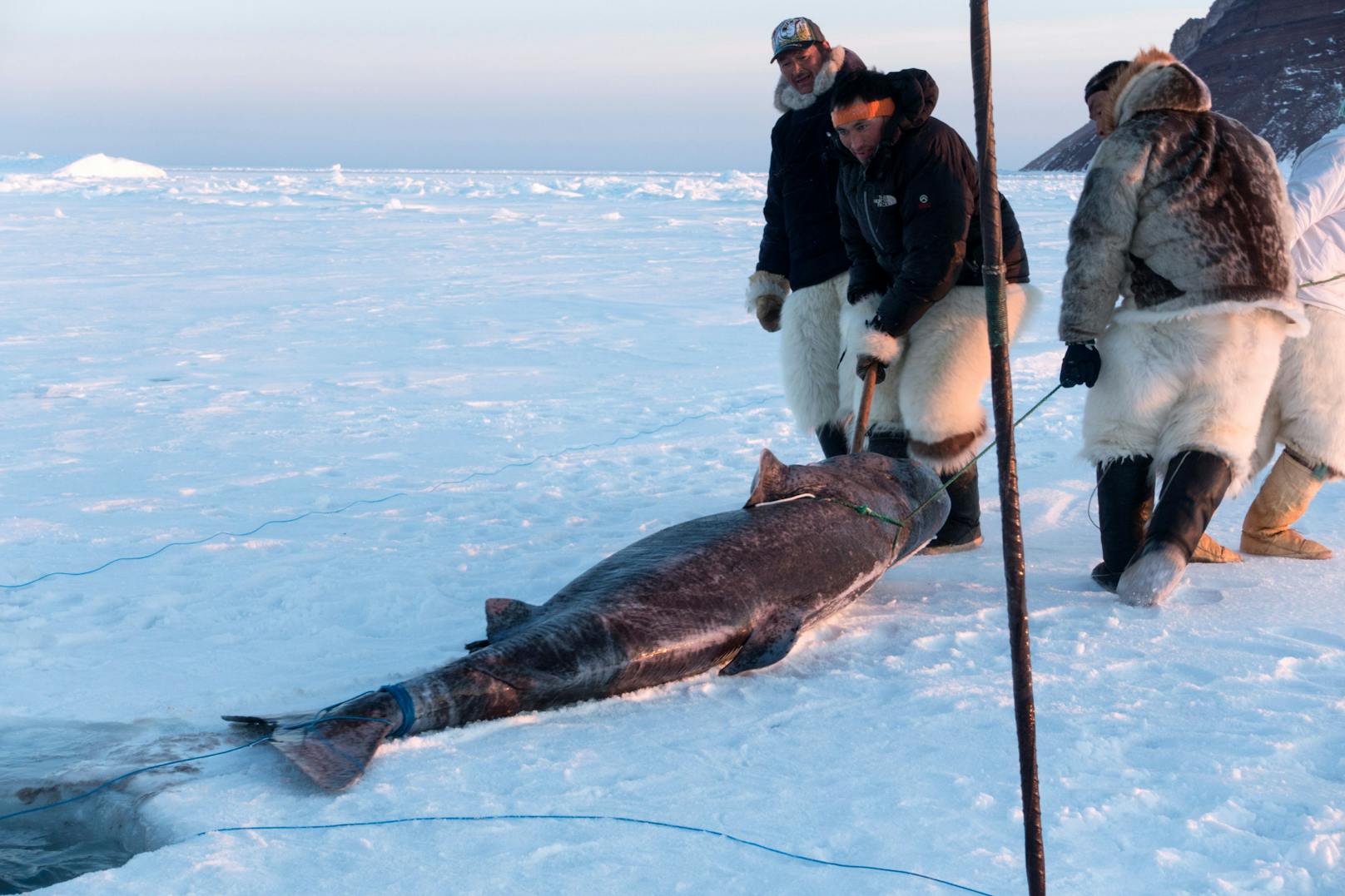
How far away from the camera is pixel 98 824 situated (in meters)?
3.17

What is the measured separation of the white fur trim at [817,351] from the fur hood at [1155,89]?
5.13 ft

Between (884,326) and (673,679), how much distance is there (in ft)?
6.74

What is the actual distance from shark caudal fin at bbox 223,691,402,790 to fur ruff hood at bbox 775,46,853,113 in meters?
3.65

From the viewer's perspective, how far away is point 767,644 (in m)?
4.02

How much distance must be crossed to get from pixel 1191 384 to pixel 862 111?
5.63 ft

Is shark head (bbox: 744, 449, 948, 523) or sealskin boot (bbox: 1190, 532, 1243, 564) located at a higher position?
shark head (bbox: 744, 449, 948, 523)

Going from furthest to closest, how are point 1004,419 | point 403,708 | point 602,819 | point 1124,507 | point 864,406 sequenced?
point 864,406, point 1124,507, point 403,708, point 602,819, point 1004,419

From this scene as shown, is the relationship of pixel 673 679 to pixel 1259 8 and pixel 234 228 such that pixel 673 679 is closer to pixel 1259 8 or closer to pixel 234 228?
pixel 234 228

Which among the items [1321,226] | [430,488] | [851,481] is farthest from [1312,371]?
[430,488]

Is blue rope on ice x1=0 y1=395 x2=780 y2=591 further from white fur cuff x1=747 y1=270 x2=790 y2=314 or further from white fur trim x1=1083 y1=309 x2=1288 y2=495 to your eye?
white fur trim x1=1083 y1=309 x2=1288 y2=495

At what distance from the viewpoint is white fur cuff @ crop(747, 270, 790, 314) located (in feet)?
20.7

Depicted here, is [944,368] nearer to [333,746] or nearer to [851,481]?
Answer: [851,481]

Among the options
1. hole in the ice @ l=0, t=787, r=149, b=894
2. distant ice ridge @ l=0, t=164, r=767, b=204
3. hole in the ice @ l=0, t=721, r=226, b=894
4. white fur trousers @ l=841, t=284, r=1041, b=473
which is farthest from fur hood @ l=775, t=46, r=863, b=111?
distant ice ridge @ l=0, t=164, r=767, b=204

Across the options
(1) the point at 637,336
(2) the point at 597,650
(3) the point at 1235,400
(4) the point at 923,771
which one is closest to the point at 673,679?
(2) the point at 597,650
